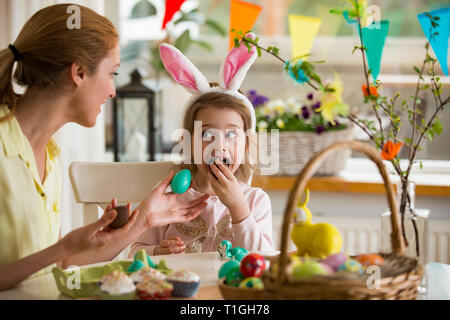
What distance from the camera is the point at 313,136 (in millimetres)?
2477

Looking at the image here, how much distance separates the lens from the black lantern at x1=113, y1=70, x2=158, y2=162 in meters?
2.63

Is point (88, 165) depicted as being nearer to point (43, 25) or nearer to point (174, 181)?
point (174, 181)

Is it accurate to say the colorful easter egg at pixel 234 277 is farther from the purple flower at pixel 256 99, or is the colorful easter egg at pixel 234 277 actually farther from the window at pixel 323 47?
the window at pixel 323 47

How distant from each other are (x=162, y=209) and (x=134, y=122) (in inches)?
60.8

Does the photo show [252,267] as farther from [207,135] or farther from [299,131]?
[299,131]

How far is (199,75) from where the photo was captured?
1.68 metres

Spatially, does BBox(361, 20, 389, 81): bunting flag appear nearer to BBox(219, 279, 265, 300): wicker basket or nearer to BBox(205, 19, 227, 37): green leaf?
BBox(219, 279, 265, 300): wicker basket

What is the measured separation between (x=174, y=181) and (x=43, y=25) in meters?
0.48

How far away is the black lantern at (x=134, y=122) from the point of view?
2.63 metres

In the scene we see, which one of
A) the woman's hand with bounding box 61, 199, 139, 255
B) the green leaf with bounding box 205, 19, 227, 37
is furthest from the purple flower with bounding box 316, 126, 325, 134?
the woman's hand with bounding box 61, 199, 139, 255

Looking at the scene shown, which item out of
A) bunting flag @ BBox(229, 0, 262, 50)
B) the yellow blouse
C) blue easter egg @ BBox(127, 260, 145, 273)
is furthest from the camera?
bunting flag @ BBox(229, 0, 262, 50)

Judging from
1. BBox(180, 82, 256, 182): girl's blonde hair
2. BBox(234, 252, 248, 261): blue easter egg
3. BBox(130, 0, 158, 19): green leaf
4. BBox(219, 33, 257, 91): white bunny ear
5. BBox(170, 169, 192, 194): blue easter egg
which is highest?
BBox(130, 0, 158, 19): green leaf

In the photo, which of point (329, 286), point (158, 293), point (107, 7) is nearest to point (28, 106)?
point (158, 293)

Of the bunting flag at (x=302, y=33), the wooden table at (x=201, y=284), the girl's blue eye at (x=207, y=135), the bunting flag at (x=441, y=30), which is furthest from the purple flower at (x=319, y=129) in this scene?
the wooden table at (x=201, y=284)
